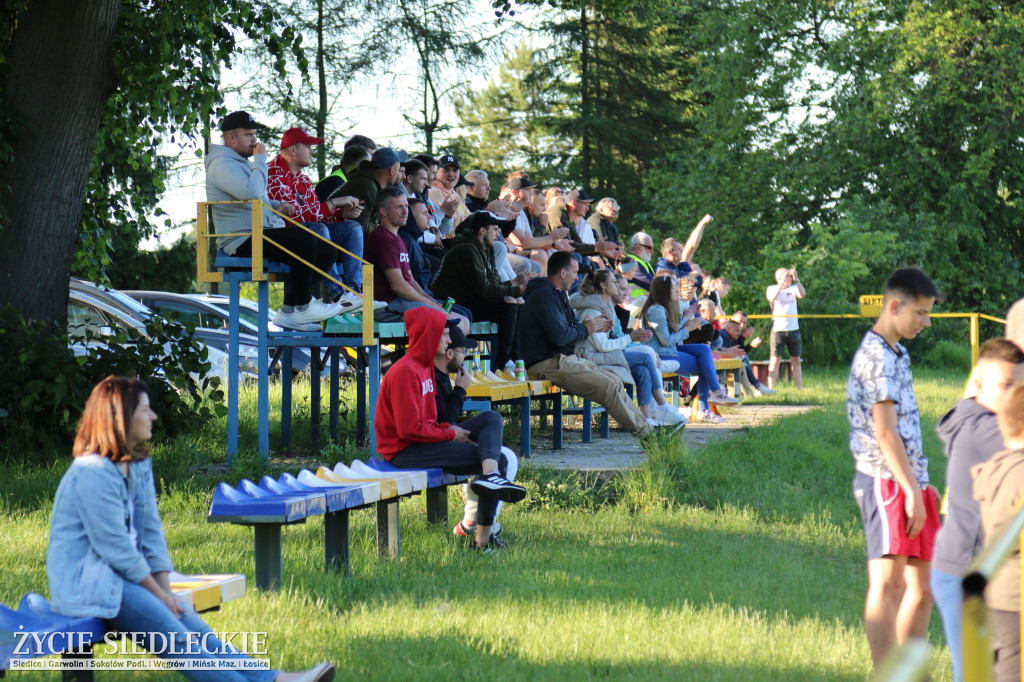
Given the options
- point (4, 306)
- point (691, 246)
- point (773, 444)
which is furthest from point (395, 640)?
point (691, 246)

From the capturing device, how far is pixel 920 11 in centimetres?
2842

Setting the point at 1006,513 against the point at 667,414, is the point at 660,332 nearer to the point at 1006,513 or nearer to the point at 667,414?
the point at 667,414

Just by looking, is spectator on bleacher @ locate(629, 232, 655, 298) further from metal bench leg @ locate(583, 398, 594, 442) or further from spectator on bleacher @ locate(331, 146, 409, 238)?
spectator on bleacher @ locate(331, 146, 409, 238)

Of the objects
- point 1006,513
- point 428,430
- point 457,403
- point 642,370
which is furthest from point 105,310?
point 1006,513

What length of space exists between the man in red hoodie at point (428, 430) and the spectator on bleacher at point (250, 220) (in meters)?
2.14

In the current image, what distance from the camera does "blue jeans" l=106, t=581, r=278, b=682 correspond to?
399 cm

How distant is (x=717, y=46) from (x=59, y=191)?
2552 centimetres

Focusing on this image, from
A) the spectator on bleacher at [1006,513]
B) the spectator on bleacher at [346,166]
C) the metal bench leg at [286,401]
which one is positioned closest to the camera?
the spectator on bleacher at [1006,513]

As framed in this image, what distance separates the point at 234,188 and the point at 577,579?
4428 mm

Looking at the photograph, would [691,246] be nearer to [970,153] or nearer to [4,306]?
[4,306]

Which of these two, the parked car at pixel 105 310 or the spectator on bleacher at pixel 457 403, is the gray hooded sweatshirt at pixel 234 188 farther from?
the parked car at pixel 105 310

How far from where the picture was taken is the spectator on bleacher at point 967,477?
3861 mm

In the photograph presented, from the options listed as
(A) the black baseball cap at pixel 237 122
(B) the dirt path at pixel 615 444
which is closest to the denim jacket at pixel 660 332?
(B) the dirt path at pixel 615 444

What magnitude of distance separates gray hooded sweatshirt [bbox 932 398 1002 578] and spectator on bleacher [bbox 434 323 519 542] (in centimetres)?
352
